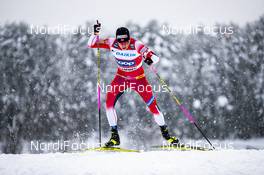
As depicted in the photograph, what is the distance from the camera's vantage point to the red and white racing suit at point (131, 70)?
20.1ft

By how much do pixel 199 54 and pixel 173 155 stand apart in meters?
16.8

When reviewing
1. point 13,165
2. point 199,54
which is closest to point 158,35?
point 199,54

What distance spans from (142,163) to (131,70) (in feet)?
6.64

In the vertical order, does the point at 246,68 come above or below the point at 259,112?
above

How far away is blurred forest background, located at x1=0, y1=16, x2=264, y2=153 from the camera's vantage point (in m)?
19.0

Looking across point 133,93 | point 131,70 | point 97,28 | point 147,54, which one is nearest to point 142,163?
point 131,70

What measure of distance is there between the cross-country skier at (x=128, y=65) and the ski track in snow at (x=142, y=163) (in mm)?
1051

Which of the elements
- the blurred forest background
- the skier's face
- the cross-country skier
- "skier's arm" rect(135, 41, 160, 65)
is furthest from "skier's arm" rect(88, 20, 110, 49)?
the blurred forest background

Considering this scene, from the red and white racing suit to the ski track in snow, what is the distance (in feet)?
3.92

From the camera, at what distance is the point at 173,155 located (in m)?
5.48

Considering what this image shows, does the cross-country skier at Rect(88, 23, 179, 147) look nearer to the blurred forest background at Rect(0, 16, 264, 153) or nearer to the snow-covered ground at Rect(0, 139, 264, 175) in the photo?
the snow-covered ground at Rect(0, 139, 264, 175)

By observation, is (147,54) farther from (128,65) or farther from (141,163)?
(141,163)

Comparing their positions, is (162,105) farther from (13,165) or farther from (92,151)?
(13,165)

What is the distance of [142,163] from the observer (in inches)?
197
